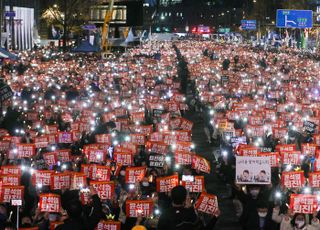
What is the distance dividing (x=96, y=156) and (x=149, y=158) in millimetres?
1025

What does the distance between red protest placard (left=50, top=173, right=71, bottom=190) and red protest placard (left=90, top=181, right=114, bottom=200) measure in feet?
2.71

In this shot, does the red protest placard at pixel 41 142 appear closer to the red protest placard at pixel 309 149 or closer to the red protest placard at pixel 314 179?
the red protest placard at pixel 309 149

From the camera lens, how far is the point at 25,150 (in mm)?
16203

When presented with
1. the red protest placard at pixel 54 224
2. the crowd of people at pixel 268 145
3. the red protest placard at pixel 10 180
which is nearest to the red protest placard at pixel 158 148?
the crowd of people at pixel 268 145

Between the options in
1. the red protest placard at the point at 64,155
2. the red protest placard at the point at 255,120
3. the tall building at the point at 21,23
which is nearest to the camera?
the red protest placard at the point at 64,155

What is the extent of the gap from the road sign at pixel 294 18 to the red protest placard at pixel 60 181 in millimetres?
42880

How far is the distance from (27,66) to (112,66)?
5.33 metres

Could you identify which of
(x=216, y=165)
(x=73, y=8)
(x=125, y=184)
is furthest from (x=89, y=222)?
(x=73, y=8)

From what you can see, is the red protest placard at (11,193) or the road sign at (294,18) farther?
the road sign at (294,18)

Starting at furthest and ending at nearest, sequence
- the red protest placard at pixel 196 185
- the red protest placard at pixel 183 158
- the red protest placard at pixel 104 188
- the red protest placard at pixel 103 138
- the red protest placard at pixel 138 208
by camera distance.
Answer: the red protest placard at pixel 103 138, the red protest placard at pixel 183 158, the red protest placard at pixel 196 185, the red protest placard at pixel 104 188, the red protest placard at pixel 138 208

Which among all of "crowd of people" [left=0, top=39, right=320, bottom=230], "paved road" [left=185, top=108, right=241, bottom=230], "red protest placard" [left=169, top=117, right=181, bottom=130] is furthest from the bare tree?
"red protest placard" [left=169, top=117, right=181, bottom=130]

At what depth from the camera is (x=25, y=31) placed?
229 feet

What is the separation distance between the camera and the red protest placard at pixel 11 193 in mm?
12273

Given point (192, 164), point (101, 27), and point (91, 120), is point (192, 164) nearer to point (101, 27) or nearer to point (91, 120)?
point (91, 120)
